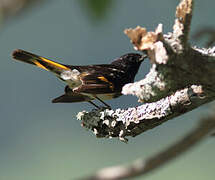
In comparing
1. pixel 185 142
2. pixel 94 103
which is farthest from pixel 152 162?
pixel 94 103

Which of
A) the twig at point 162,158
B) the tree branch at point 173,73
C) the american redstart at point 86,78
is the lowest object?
the tree branch at point 173,73

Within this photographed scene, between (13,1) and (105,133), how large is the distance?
1.40 m

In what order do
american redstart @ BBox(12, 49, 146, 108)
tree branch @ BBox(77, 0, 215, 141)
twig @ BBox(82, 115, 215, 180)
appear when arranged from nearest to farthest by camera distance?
tree branch @ BBox(77, 0, 215, 141), american redstart @ BBox(12, 49, 146, 108), twig @ BBox(82, 115, 215, 180)

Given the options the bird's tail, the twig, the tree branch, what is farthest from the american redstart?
the tree branch

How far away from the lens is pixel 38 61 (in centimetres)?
305

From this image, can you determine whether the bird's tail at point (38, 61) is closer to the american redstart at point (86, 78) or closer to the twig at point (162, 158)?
the american redstart at point (86, 78)

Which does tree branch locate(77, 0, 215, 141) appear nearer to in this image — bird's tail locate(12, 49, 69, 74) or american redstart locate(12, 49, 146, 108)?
american redstart locate(12, 49, 146, 108)

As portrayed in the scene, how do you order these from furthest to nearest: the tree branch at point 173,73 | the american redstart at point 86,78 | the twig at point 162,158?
the twig at point 162,158, the american redstart at point 86,78, the tree branch at point 173,73

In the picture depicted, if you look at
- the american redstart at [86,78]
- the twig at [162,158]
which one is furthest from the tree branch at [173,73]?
the twig at [162,158]

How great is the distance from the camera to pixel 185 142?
327cm

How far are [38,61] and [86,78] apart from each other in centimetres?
31

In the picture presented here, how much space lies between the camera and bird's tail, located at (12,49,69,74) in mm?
2982

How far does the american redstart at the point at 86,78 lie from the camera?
9.77ft

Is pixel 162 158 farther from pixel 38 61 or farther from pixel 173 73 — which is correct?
pixel 173 73
